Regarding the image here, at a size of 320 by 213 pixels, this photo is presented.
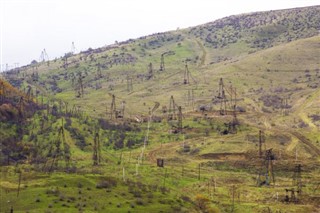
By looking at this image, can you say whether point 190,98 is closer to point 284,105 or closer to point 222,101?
point 222,101

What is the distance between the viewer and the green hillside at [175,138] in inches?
2035

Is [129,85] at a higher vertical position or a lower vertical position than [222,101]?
higher

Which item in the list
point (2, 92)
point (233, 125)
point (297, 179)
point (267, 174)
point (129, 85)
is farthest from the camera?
point (129, 85)

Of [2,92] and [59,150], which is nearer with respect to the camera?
[59,150]

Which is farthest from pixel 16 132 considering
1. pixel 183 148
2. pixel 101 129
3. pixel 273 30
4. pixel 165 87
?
pixel 273 30

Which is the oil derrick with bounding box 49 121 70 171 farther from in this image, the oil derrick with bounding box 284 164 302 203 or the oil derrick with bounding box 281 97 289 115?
the oil derrick with bounding box 281 97 289 115

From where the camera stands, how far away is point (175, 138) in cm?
9150

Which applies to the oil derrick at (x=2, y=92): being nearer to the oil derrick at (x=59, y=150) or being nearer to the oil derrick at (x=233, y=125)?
the oil derrick at (x=59, y=150)

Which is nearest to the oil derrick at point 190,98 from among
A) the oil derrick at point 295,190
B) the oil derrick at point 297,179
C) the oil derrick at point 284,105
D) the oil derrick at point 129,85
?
the oil derrick at point 129,85

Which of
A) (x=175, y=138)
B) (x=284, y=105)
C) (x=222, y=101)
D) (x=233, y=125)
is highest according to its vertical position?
(x=222, y=101)

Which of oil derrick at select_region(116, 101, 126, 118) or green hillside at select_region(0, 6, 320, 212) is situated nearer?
green hillside at select_region(0, 6, 320, 212)

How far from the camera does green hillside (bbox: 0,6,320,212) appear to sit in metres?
51.7

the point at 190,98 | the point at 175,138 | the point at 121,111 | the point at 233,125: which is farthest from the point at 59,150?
the point at 190,98

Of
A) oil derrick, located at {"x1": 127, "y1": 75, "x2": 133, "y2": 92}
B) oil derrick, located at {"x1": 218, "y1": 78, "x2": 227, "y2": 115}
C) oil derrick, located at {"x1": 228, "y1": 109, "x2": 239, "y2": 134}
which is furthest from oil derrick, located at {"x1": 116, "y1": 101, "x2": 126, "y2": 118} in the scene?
oil derrick, located at {"x1": 228, "y1": 109, "x2": 239, "y2": 134}
